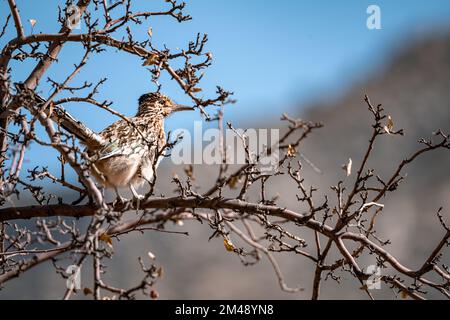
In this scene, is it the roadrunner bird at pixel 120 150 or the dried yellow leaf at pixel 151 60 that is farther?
the roadrunner bird at pixel 120 150

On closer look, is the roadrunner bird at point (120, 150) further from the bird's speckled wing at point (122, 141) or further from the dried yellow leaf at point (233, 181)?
the dried yellow leaf at point (233, 181)

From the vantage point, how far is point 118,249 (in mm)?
30891

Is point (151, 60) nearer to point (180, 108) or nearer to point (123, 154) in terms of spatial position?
point (123, 154)

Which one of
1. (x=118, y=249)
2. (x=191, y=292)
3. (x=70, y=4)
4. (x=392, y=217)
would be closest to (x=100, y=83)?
(x=70, y=4)

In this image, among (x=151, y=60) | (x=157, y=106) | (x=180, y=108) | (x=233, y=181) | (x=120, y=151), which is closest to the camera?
(x=233, y=181)

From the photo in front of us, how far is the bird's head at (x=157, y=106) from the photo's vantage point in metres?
7.29

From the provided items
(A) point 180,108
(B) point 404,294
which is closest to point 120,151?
(A) point 180,108

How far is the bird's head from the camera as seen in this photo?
23.9 ft

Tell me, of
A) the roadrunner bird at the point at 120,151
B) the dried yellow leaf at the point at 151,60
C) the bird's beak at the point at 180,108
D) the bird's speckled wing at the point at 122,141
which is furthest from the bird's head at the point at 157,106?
the dried yellow leaf at the point at 151,60

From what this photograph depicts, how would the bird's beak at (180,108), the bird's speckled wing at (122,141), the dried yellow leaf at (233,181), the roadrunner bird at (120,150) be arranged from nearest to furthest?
1. the dried yellow leaf at (233,181)
2. the roadrunner bird at (120,150)
3. the bird's speckled wing at (122,141)
4. the bird's beak at (180,108)

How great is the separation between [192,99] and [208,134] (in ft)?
1.55

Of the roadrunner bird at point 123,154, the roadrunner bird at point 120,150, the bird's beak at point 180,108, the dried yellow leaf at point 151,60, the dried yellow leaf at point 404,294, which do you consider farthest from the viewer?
the bird's beak at point 180,108

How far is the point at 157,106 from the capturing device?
288 inches

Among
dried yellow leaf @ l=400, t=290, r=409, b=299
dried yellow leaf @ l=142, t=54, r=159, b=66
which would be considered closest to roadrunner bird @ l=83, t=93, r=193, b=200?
dried yellow leaf @ l=142, t=54, r=159, b=66
